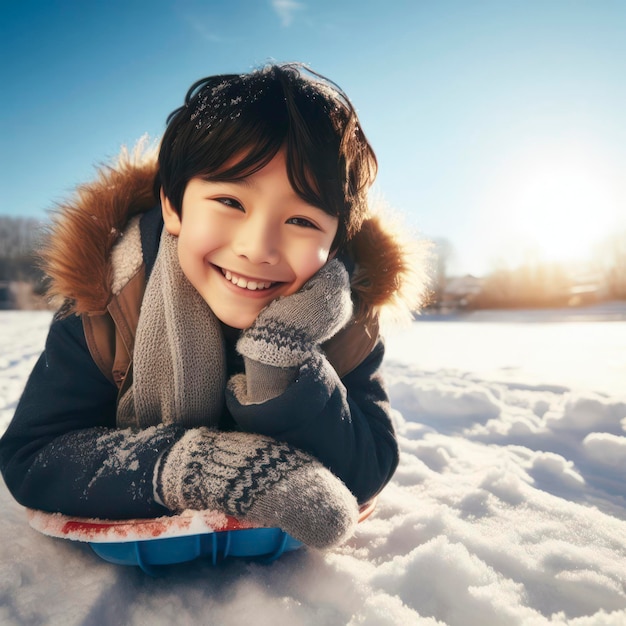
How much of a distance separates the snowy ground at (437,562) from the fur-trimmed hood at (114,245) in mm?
575

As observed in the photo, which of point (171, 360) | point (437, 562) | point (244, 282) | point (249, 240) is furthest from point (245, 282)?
point (437, 562)

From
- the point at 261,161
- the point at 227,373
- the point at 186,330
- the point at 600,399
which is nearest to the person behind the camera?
the point at 261,161

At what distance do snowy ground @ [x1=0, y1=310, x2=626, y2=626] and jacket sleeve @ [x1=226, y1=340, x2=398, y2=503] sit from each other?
0.18 metres

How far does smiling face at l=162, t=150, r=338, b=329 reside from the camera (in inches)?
43.1

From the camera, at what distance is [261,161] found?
3.60ft

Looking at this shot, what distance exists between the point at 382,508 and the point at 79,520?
0.80 m

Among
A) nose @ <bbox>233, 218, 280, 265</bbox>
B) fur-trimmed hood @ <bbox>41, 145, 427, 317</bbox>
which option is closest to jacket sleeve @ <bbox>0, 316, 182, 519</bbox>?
fur-trimmed hood @ <bbox>41, 145, 427, 317</bbox>

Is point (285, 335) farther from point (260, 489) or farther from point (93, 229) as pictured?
point (93, 229)

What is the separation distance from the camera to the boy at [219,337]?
100cm

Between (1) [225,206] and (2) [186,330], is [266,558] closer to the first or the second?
(2) [186,330]

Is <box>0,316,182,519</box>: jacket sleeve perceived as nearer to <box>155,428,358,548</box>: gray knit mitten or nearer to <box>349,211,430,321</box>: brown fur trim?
<box>155,428,358,548</box>: gray knit mitten

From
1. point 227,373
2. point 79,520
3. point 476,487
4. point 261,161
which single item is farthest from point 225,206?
point 476,487

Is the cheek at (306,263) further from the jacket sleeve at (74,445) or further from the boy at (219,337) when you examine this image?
the jacket sleeve at (74,445)

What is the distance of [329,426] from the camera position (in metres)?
1.11
